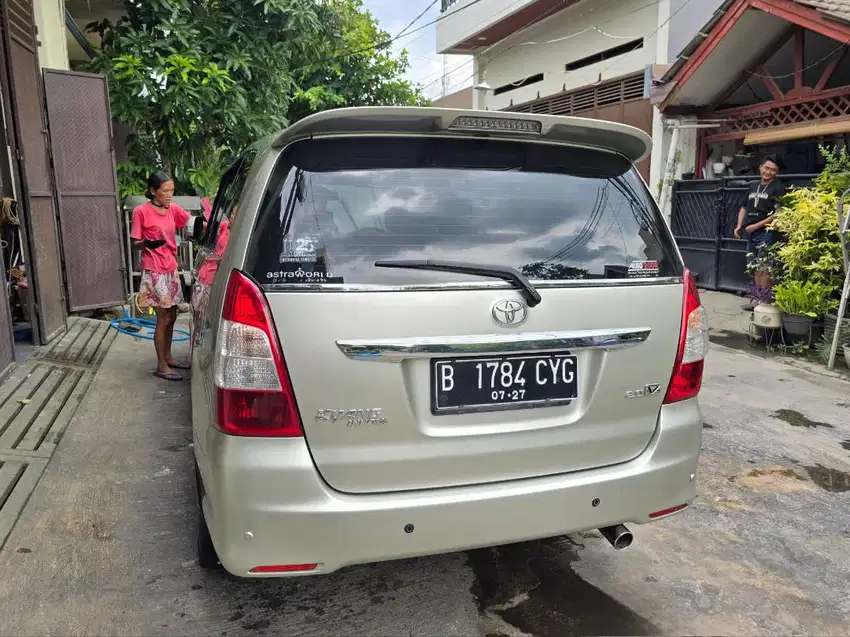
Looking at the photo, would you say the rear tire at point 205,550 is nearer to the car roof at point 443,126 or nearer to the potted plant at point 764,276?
the car roof at point 443,126

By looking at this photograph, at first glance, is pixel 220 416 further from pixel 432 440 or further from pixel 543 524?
pixel 543 524

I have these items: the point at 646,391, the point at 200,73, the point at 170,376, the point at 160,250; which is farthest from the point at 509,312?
the point at 200,73

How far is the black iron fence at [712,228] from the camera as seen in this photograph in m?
9.57

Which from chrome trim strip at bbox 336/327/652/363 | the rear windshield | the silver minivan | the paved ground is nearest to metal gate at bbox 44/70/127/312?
the paved ground

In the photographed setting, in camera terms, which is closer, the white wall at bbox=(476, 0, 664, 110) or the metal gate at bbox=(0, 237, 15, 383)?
the metal gate at bbox=(0, 237, 15, 383)

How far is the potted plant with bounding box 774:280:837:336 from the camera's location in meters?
6.47

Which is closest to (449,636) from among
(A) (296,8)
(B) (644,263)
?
(B) (644,263)

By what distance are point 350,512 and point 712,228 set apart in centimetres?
948

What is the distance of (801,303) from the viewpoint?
6.53 meters

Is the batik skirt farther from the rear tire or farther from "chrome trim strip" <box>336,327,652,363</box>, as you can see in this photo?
"chrome trim strip" <box>336,327,652,363</box>

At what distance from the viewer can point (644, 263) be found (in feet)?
7.85

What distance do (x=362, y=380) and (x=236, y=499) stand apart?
0.51 meters

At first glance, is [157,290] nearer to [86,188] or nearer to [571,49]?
[86,188]

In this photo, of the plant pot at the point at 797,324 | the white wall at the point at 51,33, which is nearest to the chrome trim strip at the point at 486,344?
the plant pot at the point at 797,324
